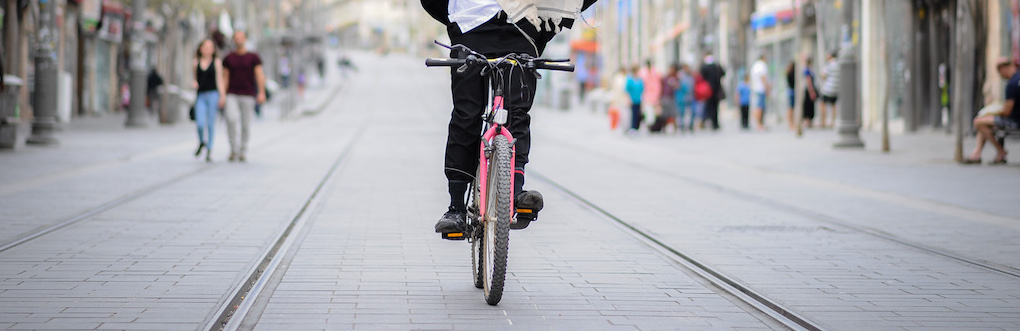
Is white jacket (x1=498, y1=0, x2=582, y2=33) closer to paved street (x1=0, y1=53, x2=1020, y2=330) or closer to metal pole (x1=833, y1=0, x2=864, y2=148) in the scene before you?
paved street (x1=0, y1=53, x2=1020, y2=330)

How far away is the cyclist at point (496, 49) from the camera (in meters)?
5.83

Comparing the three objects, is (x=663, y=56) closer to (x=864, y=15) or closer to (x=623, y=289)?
(x=864, y=15)

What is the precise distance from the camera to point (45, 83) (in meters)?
19.3

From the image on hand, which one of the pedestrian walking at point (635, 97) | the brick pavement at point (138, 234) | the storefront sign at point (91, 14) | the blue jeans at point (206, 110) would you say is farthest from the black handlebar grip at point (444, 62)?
the storefront sign at point (91, 14)

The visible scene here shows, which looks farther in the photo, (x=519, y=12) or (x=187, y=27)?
(x=187, y=27)

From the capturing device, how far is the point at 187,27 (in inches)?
1845

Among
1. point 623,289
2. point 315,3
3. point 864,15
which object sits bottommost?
point 623,289

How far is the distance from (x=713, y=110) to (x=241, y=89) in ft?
44.4

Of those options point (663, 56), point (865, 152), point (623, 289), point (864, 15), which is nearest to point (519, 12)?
point (623, 289)

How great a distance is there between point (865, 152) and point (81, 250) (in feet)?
43.2

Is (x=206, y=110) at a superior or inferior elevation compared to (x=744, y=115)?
inferior

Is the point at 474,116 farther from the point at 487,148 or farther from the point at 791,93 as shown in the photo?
the point at 791,93

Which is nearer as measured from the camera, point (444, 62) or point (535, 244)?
point (444, 62)

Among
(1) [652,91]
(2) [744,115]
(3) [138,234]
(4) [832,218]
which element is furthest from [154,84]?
(4) [832,218]
